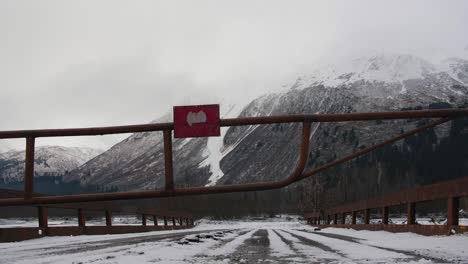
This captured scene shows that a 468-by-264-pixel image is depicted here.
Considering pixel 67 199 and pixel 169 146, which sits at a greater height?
pixel 169 146

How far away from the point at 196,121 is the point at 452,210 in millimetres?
7269

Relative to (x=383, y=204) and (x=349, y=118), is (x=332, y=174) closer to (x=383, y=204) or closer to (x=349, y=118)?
(x=383, y=204)

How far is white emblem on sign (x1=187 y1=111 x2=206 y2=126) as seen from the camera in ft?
23.4

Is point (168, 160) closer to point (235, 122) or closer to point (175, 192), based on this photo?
point (175, 192)

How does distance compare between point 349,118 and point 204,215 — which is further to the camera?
point 204,215

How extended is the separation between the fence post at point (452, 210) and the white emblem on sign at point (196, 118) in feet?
23.7

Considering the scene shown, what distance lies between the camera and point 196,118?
7.16 metres

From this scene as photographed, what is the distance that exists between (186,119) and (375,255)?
3643mm

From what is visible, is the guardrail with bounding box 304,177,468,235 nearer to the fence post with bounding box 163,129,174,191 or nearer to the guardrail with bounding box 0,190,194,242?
the fence post with bounding box 163,129,174,191

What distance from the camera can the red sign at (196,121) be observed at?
707 cm

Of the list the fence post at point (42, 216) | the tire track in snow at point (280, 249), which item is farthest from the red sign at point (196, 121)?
the fence post at point (42, 216)

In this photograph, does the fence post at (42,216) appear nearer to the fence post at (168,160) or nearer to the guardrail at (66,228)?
the guardrail at (66,228)

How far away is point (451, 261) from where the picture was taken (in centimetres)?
748

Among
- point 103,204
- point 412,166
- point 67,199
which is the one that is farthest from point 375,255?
point 412,166
